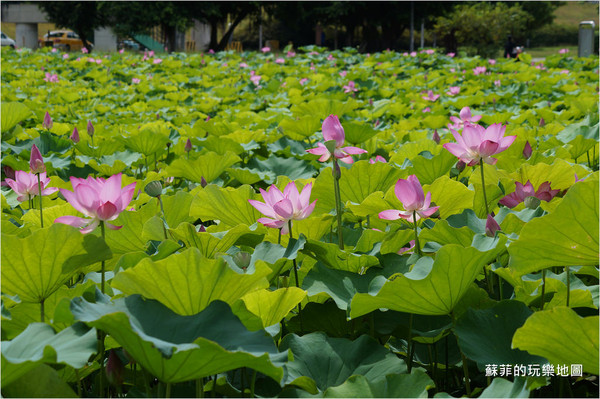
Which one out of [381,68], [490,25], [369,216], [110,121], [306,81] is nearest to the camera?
[369,216]

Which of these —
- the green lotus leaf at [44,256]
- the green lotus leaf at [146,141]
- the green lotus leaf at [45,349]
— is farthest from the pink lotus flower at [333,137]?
the green lotus leaf at [146,141]

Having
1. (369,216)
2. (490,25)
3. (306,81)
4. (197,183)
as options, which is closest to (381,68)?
(306,81)

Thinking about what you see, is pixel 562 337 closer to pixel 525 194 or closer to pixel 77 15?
pixel 525 194

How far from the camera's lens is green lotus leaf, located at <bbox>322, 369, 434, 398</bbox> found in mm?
744

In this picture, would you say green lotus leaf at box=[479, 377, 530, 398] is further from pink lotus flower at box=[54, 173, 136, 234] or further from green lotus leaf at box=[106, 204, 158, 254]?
green lotus leaf at box=[106, 204, 158, 254]

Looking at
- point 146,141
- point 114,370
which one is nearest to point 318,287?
point 114,370

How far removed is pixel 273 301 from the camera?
87 centimetres

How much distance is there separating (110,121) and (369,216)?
9.60 ft

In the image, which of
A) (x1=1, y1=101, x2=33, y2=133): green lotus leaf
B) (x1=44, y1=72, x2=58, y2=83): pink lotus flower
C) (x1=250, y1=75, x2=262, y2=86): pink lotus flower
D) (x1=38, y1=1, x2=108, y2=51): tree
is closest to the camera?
(x1=1, y1=101, x2=33, y2=133): green lotus leaf

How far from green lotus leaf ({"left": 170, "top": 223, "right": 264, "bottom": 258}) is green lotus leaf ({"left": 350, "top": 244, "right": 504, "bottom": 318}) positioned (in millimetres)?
290

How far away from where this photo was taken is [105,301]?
822 mm

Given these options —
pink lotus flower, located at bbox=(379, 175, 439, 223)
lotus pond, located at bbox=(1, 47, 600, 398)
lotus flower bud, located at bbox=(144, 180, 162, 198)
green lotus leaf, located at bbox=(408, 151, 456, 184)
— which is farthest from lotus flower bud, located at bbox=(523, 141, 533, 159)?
lotus flower bud, located at bbox=(144, 180, 162, 198)

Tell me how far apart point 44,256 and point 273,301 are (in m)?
0.32

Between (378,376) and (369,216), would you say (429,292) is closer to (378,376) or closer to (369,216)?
(378,376)
